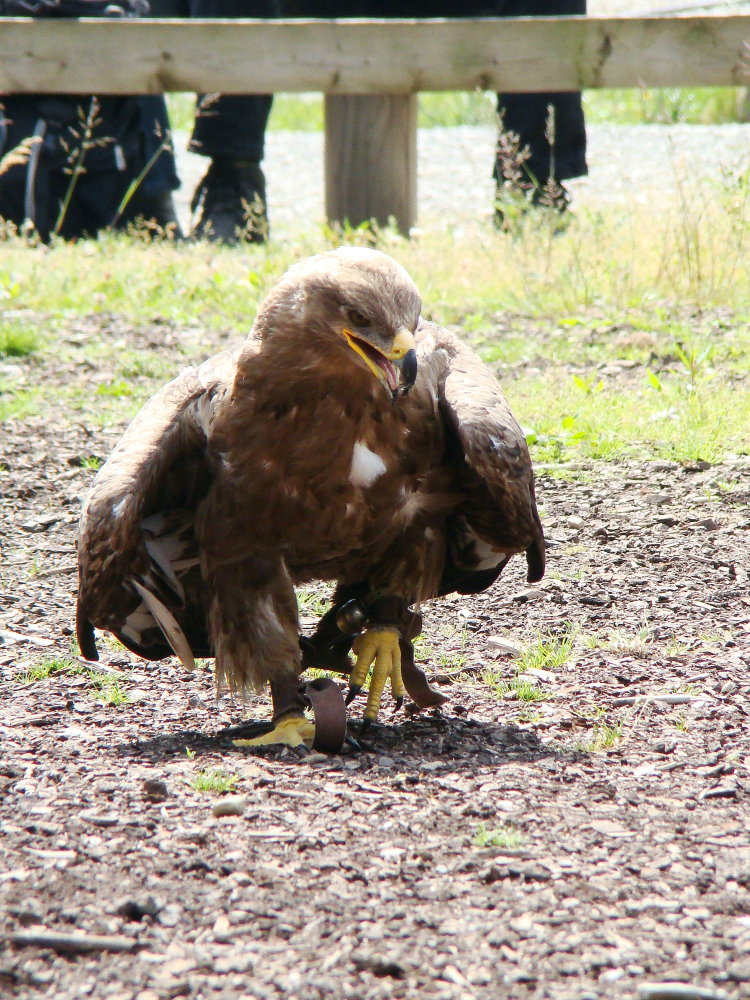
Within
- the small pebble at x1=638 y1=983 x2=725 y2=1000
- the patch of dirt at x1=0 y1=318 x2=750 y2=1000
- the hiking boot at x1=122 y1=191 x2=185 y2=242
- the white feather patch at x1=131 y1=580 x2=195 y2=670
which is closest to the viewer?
the small pebble at x1=638 y1=983 x2=725 y2=1000

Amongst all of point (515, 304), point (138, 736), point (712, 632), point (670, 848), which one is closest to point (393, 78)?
point (515, 304)

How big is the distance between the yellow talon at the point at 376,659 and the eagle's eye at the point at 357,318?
3.59 ft

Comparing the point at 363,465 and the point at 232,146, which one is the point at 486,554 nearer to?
the point at 363,465

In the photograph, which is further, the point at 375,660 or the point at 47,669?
the point at 47,669

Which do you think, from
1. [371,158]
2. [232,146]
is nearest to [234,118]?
[232,146]

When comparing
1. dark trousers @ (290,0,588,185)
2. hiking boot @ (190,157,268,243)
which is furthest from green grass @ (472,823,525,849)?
hiking boot @ (190,157,268,243)

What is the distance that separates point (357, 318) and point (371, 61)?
6.00 meters

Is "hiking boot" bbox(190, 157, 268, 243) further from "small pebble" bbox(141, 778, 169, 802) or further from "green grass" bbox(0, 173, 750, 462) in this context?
"small pebble" bbox(141, 778, 169, 802)

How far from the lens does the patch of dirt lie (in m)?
2.55

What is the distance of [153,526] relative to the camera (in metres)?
4.05

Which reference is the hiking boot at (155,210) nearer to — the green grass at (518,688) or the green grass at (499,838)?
the green grass at (518,688)

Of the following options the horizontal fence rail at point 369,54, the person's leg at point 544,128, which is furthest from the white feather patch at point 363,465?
the person's leg at point 544,128

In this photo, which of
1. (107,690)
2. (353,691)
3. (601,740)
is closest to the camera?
(601,740)

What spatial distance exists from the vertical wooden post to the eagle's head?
6.06 meters
